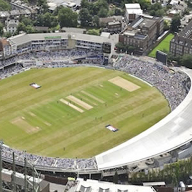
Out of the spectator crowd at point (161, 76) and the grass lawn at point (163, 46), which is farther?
the grass lawn at point (163, 46)

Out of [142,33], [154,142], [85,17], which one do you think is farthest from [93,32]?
[154,142]

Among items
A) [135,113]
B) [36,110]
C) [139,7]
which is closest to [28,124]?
[36,110]

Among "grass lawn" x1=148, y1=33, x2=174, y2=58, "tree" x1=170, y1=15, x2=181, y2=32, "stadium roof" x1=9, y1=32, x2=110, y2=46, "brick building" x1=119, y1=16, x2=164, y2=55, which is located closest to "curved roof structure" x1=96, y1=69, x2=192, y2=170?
"brick building" x1=119, y1=16, x2=164, y2=55

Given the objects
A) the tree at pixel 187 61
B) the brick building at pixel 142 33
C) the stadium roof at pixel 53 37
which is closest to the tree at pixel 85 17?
the brick building at pixel 142 33

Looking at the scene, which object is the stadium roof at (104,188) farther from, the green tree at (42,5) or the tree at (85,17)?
the green tree at (42,5)

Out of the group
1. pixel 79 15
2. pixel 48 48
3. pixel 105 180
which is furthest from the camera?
pixel 79 15

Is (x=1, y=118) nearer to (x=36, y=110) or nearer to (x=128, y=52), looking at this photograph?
(x=36, y=110)
